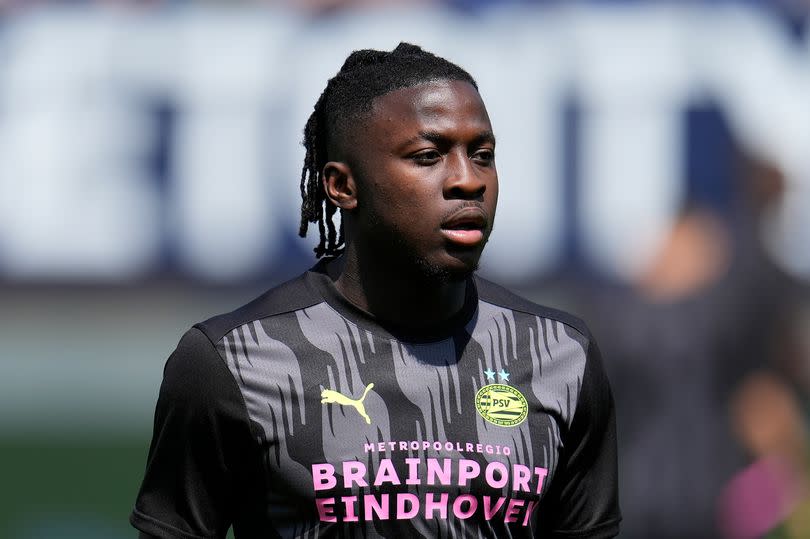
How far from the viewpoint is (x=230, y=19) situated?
6504 mm

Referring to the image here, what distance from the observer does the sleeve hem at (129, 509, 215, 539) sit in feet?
8.57

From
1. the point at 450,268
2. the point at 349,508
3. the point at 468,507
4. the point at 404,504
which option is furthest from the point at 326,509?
the point at 450,268

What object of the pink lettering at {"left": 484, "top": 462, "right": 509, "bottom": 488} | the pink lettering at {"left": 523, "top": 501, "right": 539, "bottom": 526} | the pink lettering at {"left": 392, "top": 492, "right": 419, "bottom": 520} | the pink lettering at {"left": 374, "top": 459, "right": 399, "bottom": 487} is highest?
the pink lettering at {"left": 374, "top": 459, "right": 399, "bottom": 487}

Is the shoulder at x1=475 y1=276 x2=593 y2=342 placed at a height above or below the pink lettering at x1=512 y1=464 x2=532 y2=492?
above

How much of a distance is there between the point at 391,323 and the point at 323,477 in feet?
1.17

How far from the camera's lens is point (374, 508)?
2.54 meters

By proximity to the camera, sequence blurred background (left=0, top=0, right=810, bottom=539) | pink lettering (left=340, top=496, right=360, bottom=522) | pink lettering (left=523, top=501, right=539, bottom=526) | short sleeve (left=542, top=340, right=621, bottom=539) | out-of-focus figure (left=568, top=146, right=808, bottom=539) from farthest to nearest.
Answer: blurred background (left=0, top=0, right=810, bottom=539) < out-of-focus figure (left=568, top=146, right=808, bottom=539) < short sleeve (left=542, top=340, right=621, bottom=539) < pink lettering (left=523, top=501, right=539, bottom=526) < pink lettering (left=340, top=496, right=360, bottom=522)

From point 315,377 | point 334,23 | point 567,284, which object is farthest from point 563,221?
point 315,377

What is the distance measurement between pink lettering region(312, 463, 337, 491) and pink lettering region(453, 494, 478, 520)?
0.24 metres

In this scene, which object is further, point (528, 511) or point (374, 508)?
point (528, 511)

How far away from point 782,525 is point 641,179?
170 centimetres

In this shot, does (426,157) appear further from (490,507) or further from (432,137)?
(490,507)

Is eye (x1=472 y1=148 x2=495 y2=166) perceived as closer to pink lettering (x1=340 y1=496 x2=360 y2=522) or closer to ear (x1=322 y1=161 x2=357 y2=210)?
ear (x1=322 y1=161 x2=357 y2=210)

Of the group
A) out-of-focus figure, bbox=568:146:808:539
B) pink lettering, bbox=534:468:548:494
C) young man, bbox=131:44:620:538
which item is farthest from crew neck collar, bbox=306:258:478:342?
out-of-focus figure, bbox=568:146:808:539
